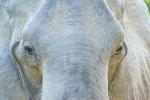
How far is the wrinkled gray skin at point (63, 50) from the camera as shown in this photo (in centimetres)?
316

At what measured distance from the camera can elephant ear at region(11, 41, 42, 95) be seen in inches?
134

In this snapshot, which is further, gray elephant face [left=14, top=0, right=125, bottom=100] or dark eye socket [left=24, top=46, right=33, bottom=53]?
dark eye socket [left=24, top=46, right=33, bottom=53]

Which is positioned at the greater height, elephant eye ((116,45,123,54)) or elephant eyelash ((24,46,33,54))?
elephant eyelash ((24,46,33,54))

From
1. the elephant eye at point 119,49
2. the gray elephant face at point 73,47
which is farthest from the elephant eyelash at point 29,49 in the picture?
the elephant eye at point 119,49

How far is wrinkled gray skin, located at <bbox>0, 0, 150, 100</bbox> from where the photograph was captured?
3158mm

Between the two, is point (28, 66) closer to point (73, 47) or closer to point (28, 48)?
point (28, 48)

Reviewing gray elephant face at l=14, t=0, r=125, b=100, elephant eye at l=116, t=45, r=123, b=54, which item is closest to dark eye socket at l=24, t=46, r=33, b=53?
gray elephant face at l=14, t=0, r=125, b=100

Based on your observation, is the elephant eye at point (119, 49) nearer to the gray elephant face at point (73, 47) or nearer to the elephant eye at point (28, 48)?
the gray elephant face at point (73, 47)

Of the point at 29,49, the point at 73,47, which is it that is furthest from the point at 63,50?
the point at 29,49

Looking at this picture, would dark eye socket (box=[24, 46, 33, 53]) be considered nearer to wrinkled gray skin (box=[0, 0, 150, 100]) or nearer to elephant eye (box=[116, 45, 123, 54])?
wrinkled gray skin (box=[0, 0, 150, 100])

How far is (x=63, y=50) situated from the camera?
10.4ft

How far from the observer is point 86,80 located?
315 centimetres

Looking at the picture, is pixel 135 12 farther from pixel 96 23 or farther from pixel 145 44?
pixel 96 23

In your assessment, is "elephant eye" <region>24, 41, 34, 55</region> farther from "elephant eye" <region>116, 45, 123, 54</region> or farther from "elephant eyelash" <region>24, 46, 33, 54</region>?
"elephant eye" <region>116, 45, 123, 54</region>
